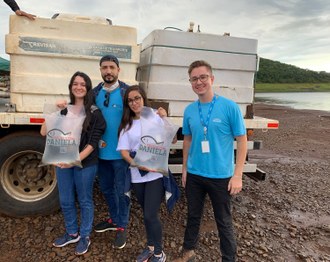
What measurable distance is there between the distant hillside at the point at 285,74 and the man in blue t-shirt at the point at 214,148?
293 ft

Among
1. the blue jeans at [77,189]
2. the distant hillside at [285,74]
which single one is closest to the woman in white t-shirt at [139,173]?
the blue jeans at [77,189]

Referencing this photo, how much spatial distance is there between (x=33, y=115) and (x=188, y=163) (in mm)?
1809

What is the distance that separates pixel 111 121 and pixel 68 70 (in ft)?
3.39

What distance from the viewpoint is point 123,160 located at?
292 cm

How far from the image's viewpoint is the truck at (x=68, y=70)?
10.9 ft

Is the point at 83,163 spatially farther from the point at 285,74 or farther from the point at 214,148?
the point at 285,74

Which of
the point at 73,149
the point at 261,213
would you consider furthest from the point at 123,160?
the point at 261,213

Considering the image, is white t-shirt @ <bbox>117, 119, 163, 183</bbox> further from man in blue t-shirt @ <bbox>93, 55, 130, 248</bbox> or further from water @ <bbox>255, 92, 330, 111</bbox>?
water @ <bbox>255, 92, 330, 111</bbox>

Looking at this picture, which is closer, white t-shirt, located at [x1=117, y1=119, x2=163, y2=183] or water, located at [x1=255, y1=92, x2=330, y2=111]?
white t-shirt, located at [x1=117, y1=119, x2=163, y2=183]

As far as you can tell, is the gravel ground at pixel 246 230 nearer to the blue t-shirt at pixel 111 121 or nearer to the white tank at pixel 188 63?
the blue t-shirt at pixel 111 121

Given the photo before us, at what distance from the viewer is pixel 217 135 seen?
253 cm

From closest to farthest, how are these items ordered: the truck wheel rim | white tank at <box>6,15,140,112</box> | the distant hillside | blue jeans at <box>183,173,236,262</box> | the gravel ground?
blue jeans at <box>183,173,236,262</box>
the gravel ground
white tank at <box>6,15,140,112</box>
the truck wheel rim
the distant hillside

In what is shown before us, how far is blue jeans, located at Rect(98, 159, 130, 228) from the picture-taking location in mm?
2939

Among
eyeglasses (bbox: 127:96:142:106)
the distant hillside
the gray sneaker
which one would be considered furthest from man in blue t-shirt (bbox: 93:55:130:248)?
the distant hillside
